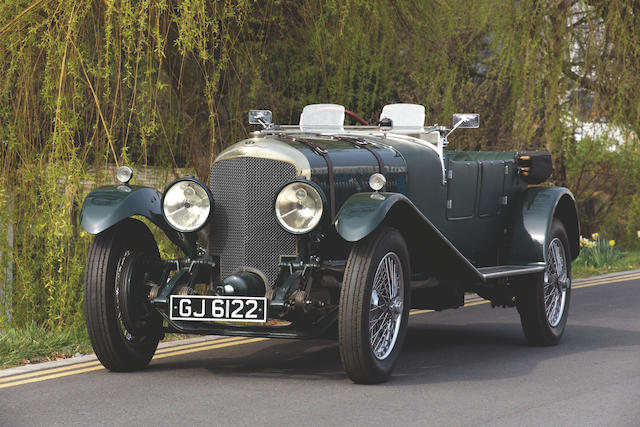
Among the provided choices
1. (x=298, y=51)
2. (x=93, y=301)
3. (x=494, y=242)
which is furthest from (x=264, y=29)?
(x=93, y=301)

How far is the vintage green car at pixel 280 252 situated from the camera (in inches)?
257

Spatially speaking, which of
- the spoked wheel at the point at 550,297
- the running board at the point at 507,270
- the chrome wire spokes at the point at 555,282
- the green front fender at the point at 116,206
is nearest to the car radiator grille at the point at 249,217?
the green front fender at the point at 116,206

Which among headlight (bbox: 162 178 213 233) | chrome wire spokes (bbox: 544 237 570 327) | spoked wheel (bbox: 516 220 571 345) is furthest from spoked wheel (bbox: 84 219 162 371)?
chrome wire spokes (bbox: 544 237 570 327)

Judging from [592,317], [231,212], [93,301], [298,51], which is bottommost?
[592,317]

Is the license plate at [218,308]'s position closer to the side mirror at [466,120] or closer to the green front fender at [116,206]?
the green front fender at [116,206]

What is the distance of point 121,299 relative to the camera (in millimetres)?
6992

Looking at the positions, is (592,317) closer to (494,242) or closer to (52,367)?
(494,242)

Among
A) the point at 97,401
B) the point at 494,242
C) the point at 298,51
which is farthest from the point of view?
the point at 298,51

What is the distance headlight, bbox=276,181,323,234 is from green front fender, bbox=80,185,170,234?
2.85ft

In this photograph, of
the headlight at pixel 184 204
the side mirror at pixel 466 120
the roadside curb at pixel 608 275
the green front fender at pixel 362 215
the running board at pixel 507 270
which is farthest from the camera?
the roadside curb at pixel 608 275

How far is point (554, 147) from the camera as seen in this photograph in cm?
1525

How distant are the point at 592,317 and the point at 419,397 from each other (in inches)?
175

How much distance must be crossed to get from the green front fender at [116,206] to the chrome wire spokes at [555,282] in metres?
3.31

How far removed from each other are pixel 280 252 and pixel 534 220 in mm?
2710
